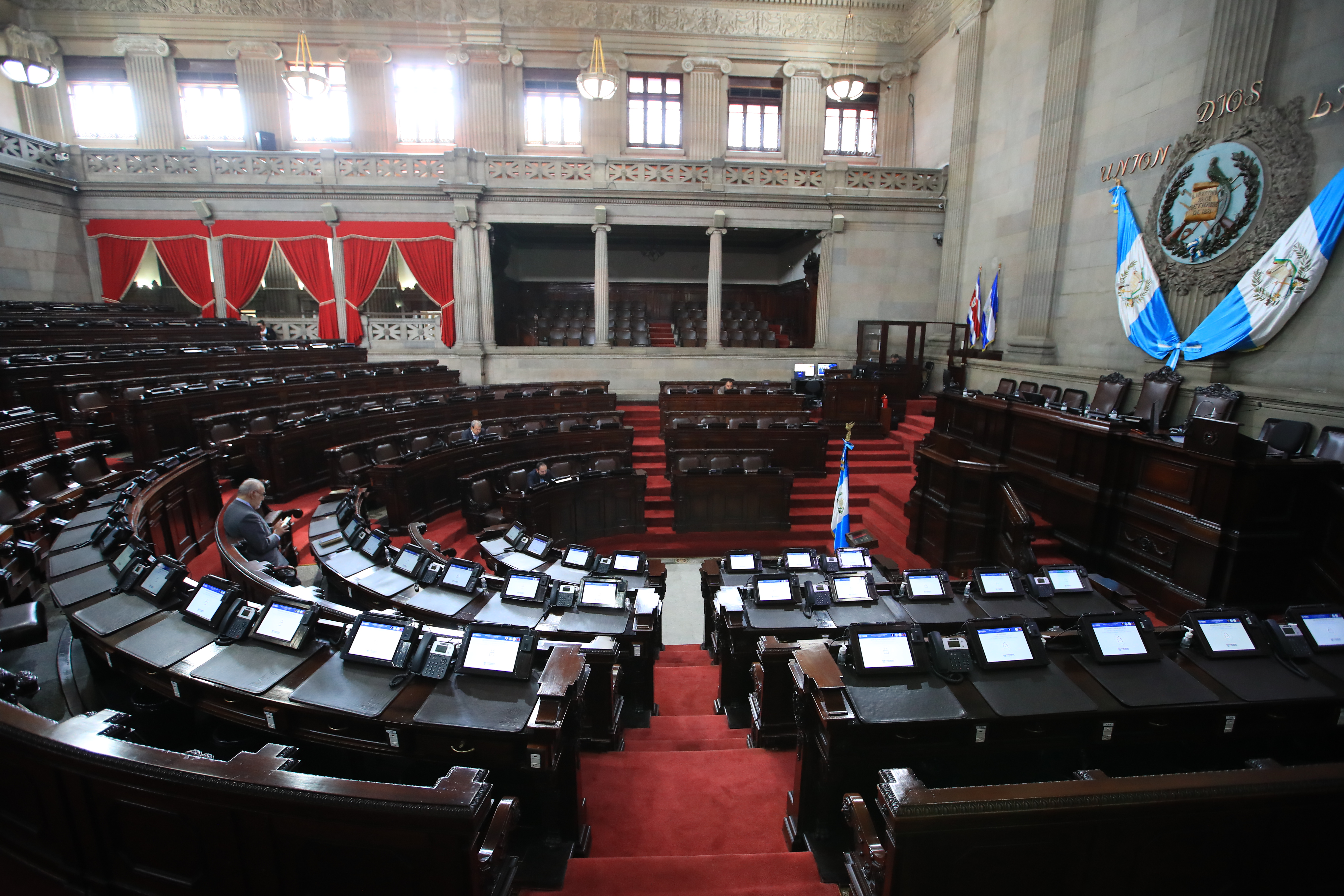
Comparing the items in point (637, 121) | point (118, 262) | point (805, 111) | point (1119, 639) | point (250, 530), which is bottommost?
point (1119, 639)

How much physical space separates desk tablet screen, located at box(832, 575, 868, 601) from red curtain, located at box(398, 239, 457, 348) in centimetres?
1109

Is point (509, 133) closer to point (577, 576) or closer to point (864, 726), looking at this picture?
point (577, 576)

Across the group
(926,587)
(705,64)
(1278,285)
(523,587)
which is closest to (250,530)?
(523,587)

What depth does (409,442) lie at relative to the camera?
25.2 ft

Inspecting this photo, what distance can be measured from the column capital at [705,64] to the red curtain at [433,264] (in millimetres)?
7672

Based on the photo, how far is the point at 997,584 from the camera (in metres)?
4.06

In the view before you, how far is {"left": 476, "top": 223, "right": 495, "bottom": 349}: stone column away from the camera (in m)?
12.7

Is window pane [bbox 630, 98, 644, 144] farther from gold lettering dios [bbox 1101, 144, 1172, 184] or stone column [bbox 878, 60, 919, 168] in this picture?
gold lettering dios [bbox 1101, 144, 1172, 184]

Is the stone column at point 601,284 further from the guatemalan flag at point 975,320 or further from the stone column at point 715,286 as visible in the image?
the guatemalan flag at point 975,320

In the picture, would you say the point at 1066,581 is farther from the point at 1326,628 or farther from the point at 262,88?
the point at 262,88

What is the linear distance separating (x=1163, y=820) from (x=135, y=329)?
44.7 feet

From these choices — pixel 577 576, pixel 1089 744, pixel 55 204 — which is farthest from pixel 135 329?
pixel 1089 744

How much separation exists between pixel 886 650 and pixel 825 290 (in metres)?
11.9

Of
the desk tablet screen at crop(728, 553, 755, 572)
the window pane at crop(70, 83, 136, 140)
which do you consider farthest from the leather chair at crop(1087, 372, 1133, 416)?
the window pane at crop(70, 83, 136, 140)
